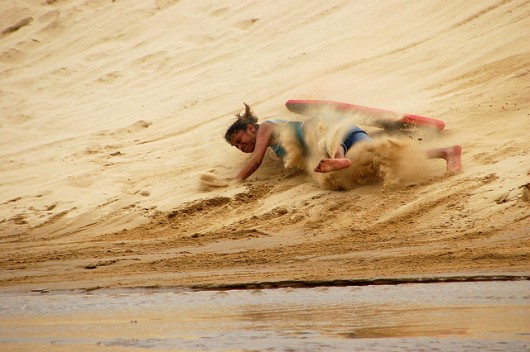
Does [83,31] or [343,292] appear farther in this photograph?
[83,31]

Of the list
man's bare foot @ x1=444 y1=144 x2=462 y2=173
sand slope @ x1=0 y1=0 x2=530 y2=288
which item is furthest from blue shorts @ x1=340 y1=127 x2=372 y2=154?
man's bare foot @ x1=444 y1=144 x2=462 y2=173

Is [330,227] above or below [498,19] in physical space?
below

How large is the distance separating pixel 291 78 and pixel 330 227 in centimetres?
411

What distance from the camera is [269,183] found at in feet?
29.3

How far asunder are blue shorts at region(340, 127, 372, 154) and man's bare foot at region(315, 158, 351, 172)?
0.42 m

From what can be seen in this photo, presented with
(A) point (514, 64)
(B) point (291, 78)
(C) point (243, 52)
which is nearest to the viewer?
(A) point (514, 64)

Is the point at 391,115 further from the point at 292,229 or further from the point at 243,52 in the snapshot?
the point at 243,52

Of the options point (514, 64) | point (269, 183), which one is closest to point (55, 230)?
point (269, 183)

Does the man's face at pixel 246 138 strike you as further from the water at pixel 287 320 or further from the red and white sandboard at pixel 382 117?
the water at pixel 287 320

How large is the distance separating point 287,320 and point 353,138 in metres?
3.42

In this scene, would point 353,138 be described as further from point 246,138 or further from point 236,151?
point 236,151

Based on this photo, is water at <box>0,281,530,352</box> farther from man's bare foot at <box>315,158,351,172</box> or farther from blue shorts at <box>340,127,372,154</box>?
blue shorts at <box>340,127,372,154</box>

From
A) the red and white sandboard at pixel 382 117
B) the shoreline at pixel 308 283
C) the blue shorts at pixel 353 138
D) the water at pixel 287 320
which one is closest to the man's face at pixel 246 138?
the red and white sandboard at pixel 382 117

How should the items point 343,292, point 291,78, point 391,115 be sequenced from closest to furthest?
point 343,292, point 391,115, point 291,78
